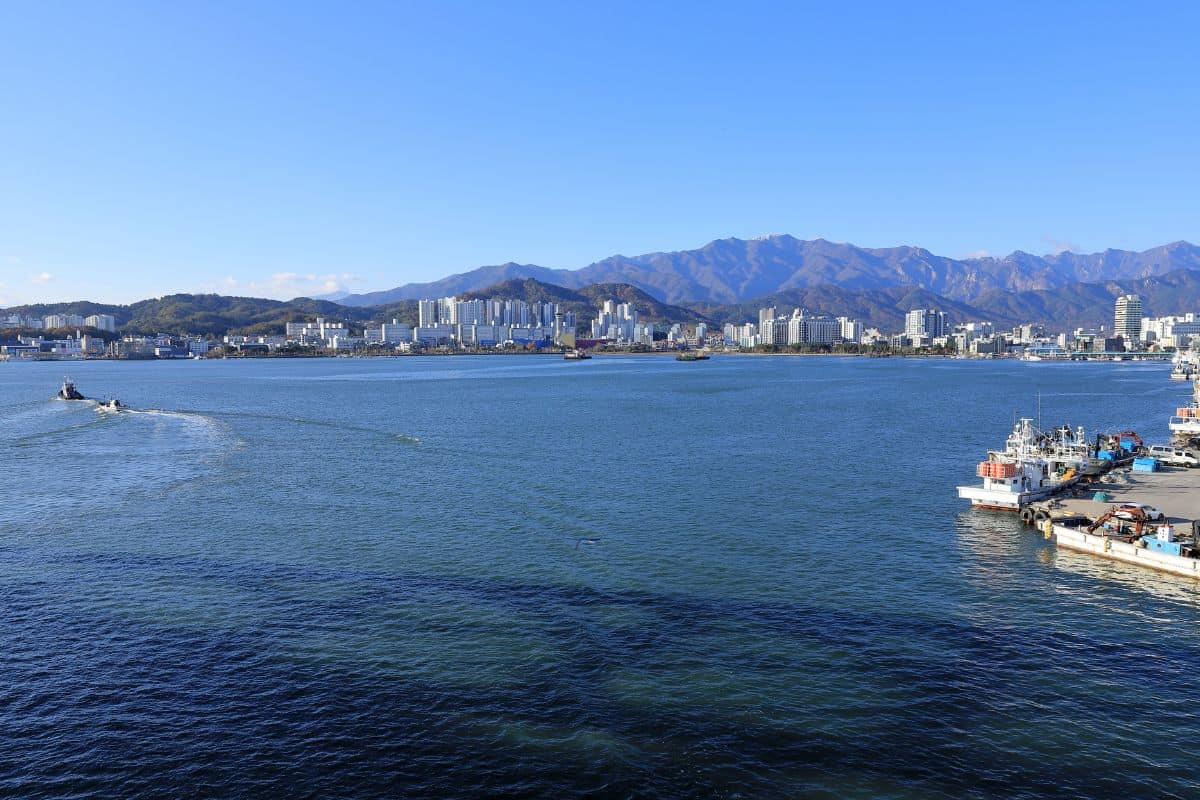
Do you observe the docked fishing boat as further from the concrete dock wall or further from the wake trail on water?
the wake trail on water

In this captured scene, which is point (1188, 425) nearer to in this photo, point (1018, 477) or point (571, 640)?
point (1018, 477)

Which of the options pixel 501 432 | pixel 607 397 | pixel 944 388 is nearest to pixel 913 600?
pixel 501 432

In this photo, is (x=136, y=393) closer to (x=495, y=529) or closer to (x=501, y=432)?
Result: (x=501, y=432)

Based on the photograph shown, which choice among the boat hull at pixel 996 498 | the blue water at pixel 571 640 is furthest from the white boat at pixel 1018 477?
the blue water at pixel 571 640

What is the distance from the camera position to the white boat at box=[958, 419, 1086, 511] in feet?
99.6

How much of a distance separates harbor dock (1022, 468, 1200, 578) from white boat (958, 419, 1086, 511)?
94cm

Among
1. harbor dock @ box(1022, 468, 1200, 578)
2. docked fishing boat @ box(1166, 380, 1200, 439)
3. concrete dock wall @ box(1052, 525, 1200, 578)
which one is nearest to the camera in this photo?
concrete dock wall @ box(1052, 525, 1200, 578)

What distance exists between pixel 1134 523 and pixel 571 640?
19.2 metres

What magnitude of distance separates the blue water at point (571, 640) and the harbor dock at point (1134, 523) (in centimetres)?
87

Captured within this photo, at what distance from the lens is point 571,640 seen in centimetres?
1725

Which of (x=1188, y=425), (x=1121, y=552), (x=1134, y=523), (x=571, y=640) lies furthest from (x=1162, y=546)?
(x=1188, y=425)

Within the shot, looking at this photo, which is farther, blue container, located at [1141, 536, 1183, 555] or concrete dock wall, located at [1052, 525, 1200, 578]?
blue container, located at [1141, 536, 1183, 555]

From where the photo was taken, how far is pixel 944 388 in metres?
96.7

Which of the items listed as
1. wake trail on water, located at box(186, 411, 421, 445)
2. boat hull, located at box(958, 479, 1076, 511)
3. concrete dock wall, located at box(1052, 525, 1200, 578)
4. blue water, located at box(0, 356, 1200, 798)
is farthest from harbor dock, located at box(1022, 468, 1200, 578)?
wake trail on water, located at box(186, 411, 421, 445)
